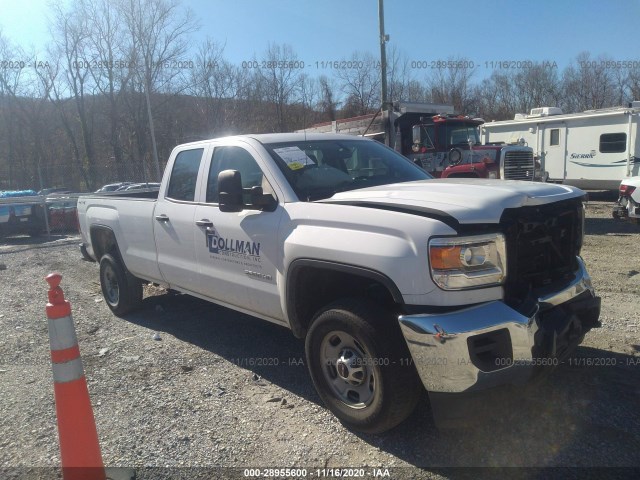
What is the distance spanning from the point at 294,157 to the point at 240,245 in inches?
32.3

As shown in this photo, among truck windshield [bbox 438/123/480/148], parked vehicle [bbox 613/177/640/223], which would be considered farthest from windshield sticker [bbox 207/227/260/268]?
truck windshield [bbox 438/123/480/148]

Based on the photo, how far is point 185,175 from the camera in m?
4.96

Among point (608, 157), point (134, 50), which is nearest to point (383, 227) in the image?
point (608, 157)

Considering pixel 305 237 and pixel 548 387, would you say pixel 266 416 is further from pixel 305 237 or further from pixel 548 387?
pixel 548 387

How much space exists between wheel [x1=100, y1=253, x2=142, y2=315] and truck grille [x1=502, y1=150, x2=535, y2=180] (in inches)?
363

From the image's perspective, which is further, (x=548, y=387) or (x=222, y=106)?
(x=222, y=106)

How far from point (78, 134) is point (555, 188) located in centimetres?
4943

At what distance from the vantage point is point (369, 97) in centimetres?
2966

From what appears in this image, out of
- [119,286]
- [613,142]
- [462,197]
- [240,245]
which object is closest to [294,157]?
[240,245]

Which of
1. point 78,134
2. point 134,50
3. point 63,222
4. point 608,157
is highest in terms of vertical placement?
point 134,50

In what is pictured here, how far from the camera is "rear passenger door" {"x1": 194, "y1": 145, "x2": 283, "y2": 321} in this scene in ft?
12.4

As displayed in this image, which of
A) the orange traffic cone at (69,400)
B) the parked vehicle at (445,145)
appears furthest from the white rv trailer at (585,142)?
the orange traffic cone at (69,400)

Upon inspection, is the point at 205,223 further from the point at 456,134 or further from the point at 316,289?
the point at 456,134

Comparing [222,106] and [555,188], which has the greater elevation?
[222,106]
